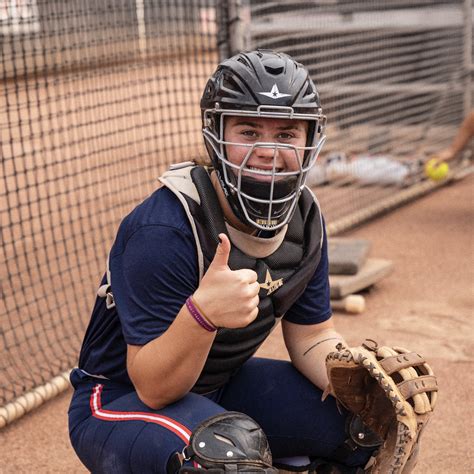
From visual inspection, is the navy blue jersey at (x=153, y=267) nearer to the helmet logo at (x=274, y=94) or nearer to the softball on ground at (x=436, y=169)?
the helmet logo at (x=274, y=94)

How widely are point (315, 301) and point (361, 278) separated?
228 centimetres

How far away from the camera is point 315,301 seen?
284 centimetres

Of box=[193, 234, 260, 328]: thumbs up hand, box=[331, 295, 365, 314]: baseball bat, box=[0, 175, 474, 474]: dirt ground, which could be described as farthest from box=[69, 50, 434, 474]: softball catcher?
box=[331, 295, 365, 314]: baseball bat

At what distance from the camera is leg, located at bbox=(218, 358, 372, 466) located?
2723mm

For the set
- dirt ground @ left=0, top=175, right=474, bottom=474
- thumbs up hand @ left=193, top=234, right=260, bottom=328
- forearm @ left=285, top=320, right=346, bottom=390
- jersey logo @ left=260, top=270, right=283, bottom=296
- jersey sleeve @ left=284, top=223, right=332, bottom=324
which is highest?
thumbs up hand @ left=193, top=234, right=260, bottom=328

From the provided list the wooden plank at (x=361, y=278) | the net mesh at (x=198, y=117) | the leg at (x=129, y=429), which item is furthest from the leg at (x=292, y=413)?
the wooden plank at (x=361, y=278)

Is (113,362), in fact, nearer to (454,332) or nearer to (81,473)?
(81,473)

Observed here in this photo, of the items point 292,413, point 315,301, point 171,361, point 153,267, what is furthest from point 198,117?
point 171,361

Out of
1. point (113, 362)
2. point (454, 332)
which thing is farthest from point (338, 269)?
point (113, 362)

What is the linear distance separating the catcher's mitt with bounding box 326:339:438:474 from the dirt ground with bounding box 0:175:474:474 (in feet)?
2.01

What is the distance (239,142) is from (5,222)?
4.65 m

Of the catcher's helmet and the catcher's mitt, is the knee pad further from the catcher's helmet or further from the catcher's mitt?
the catcher's helmet

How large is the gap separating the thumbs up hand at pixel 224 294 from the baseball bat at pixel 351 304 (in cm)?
271

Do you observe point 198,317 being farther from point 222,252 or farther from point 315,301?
point 315,301
